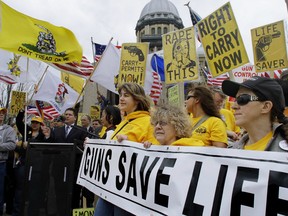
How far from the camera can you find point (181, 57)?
6484 mm

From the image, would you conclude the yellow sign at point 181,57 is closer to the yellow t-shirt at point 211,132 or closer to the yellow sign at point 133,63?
the yellow sign at point 133,63

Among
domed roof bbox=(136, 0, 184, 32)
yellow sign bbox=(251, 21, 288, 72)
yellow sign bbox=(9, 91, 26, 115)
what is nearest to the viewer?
yellow sign bbox=(251, 21, 288, 72)

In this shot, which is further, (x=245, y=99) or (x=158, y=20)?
(x=158, y=20)

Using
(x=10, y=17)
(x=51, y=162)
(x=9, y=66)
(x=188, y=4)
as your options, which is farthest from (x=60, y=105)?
(x=51, y=162)

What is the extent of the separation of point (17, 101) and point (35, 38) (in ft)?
9.02

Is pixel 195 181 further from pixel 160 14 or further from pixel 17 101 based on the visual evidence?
pixel 160 14

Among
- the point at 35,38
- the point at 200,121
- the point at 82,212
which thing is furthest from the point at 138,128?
the point at 35,38

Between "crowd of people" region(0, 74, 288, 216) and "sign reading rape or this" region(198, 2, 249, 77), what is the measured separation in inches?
27.1

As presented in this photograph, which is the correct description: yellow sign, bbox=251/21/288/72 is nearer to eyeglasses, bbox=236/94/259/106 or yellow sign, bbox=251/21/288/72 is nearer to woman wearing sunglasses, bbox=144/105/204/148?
woman wearing sunglasses, bbox=144/105/204/148

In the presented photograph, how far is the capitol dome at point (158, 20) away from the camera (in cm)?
6394

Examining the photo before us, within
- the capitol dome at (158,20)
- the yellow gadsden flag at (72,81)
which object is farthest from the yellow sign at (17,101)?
the capitol dome at (158,20)

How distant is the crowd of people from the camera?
2252 mm

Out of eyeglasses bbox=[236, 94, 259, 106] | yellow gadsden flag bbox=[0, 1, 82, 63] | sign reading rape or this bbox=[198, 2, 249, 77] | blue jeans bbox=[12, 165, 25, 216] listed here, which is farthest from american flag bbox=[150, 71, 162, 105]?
eyeglasses bbox=[236, 94, 259, 106]

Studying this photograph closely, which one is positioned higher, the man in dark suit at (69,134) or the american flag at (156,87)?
the american flag at (156,87)
